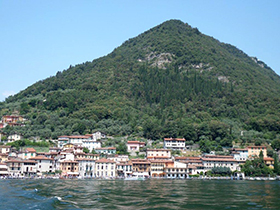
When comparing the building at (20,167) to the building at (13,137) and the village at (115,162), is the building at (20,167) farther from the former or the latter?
the building at (13,137)

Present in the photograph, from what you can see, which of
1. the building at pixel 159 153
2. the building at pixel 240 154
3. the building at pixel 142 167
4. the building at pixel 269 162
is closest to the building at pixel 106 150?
the building at pixel 159 153

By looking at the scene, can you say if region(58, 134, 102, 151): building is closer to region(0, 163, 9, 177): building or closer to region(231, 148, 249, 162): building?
region(0, 163, 9, 177): building

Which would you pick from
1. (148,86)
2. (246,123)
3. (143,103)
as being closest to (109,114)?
(143,103)

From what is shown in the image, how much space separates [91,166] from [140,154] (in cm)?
1835

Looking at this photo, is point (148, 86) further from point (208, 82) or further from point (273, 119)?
point (273, 119)

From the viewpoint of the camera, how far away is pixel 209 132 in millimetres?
120062

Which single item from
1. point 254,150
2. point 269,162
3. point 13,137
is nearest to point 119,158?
point 254,150

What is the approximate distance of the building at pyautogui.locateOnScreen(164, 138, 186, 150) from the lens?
374 ft

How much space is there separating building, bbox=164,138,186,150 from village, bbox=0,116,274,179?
3.48 metres

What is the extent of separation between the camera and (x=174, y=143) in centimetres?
11481

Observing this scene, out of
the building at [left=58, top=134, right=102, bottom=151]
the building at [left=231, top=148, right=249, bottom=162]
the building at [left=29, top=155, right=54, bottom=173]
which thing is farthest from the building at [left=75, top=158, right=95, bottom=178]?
the building at [left=231, top=148, right=249, bottom=162]

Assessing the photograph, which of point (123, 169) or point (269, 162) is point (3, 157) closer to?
point (123, 169)

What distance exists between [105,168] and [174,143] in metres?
27.9

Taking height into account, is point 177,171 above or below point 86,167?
below
